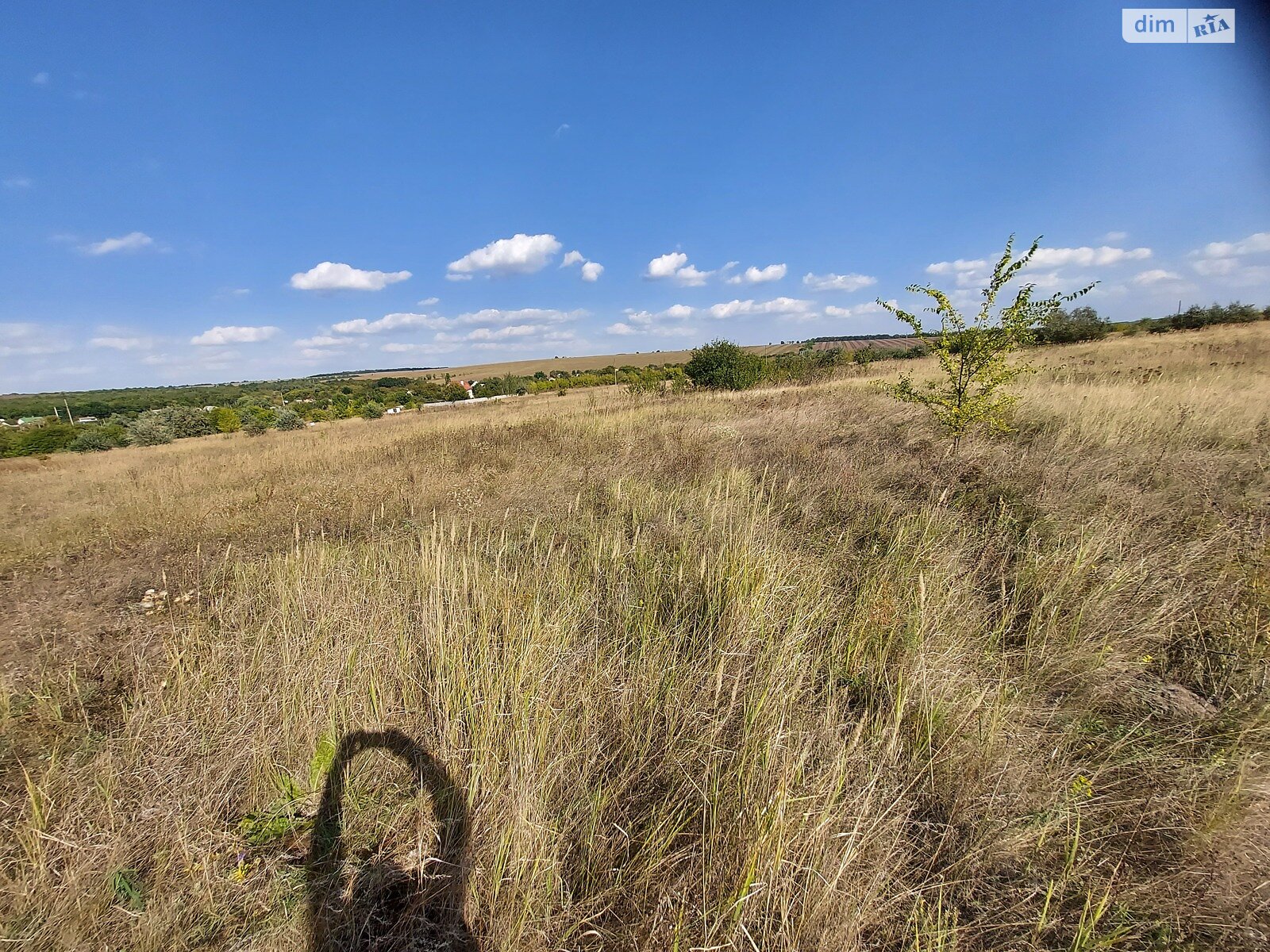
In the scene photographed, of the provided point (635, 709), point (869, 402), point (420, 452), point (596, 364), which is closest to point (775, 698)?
point (635, 709)

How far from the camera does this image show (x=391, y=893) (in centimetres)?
144

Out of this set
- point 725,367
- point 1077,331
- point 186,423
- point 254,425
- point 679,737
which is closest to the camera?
point 679,737

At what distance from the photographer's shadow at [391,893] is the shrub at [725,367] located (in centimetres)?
1783

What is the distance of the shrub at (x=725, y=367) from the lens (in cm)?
1828

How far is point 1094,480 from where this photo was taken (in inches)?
164

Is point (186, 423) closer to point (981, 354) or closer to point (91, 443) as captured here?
point (91, 443)

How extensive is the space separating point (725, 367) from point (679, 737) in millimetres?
18257

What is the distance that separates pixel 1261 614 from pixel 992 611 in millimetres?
1299

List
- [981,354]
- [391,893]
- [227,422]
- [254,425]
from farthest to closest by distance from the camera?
1. [227,422]
2. [254,425]
3. [981,354]
4. [391,893]

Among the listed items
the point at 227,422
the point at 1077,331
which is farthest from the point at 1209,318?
the point at 227,422

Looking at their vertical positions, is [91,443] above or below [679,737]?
above

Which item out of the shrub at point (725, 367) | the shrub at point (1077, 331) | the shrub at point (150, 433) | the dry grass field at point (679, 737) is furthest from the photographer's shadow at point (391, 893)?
the shrub at point (150, 433)

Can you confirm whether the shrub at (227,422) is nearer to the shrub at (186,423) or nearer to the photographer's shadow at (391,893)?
the shrub at (186,423)

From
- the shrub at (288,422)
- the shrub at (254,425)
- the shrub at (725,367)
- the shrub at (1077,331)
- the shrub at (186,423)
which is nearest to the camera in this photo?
the shrub at (725,367)
